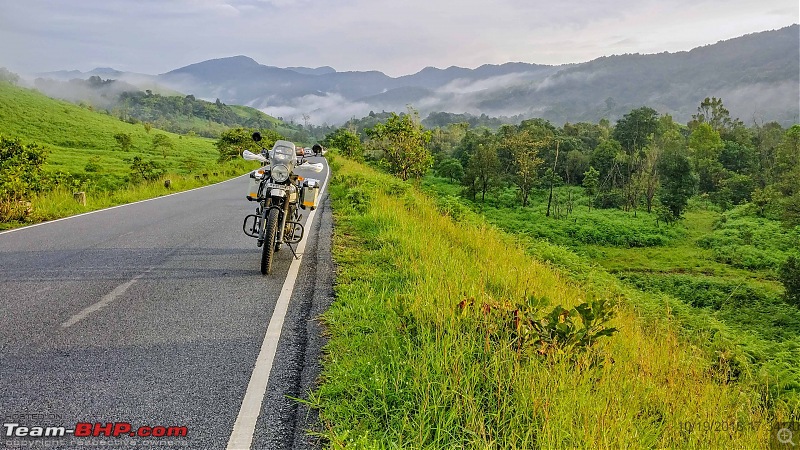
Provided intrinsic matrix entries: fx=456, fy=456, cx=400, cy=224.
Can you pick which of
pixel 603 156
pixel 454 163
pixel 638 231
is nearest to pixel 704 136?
pixel 603 156

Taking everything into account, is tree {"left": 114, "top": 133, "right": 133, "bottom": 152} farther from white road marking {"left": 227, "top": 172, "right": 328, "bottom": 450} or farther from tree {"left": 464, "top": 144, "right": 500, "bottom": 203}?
white road marking {"left": 227, "top": 172, "right": 328, "bottom": 450}

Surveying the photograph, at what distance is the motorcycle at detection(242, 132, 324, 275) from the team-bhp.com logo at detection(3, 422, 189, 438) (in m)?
3.54

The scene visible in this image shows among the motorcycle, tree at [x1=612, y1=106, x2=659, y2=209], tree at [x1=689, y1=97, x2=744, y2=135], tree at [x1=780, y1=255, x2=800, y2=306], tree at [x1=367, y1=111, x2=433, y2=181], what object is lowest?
tree at [x1=780, y1=255, x2=800, y2=306]

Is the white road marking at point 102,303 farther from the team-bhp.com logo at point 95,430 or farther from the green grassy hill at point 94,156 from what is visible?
the green grassy hill at point 94,156

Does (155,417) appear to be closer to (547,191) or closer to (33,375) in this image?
(33,375)

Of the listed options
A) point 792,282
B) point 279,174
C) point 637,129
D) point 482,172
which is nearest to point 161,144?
point 482,172

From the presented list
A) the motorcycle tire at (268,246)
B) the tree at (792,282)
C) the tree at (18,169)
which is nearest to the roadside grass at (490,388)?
the motorcycle tire at (268,246)

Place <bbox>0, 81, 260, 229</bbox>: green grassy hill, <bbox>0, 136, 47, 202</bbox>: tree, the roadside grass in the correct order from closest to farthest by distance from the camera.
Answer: the roadside grass
<bbox>0, 136, 47, 202</bbox>: tree
<bbox>0, 81, 260, 229</bbox>: green grassy hill

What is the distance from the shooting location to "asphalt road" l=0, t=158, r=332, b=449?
2.79 m

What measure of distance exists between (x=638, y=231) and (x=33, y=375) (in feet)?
128

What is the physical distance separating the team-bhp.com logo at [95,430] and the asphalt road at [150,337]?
0.02 m

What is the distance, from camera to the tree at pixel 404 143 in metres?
27.8

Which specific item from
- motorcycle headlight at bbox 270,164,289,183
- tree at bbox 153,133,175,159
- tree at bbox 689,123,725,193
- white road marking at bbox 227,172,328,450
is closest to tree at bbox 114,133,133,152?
tree at bbox 153,133,175,159

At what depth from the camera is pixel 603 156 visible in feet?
196
